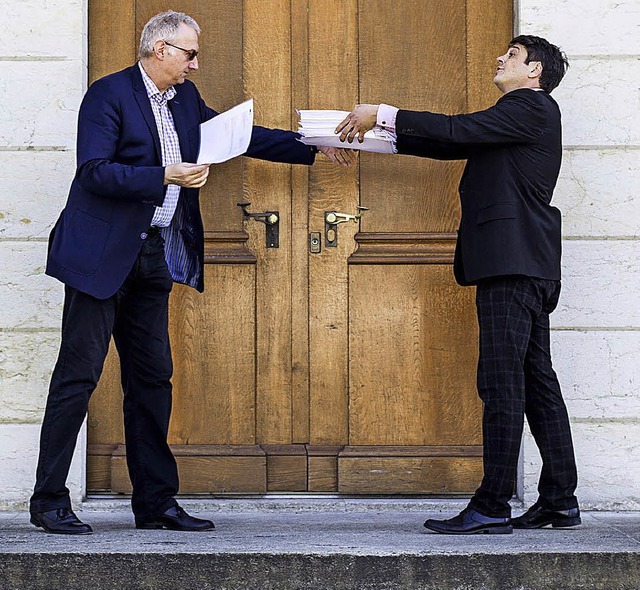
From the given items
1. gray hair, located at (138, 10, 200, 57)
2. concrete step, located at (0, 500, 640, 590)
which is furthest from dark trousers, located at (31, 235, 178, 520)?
gray hair, located at (138, 10, 200, 57)

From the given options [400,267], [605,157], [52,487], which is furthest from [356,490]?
[605,157]

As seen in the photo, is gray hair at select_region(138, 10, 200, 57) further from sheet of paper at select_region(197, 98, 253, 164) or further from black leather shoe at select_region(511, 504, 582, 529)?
black leather shoe at select_region(511, 504, 582, 529)

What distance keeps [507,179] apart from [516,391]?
2.54 feet

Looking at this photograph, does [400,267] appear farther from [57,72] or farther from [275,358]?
[57,72]

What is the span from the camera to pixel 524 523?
437 cm

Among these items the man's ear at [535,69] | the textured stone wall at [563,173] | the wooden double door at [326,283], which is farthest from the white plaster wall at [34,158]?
the man's ear at [535,69]

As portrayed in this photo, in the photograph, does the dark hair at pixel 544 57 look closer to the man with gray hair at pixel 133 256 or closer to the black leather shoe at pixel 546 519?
the man with gray hair at pixel 133 256

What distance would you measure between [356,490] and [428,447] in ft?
1.19

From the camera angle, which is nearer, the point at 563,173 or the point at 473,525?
the point at 473,525

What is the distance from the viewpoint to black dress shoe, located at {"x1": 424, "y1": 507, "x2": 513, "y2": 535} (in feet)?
13.6

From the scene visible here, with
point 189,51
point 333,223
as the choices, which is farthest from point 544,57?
point 189,51

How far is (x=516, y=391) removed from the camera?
4156 millimetres

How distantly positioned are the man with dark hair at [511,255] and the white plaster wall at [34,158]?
132 cm

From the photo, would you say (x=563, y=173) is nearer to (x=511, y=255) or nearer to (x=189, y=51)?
(x=511, y=255)
